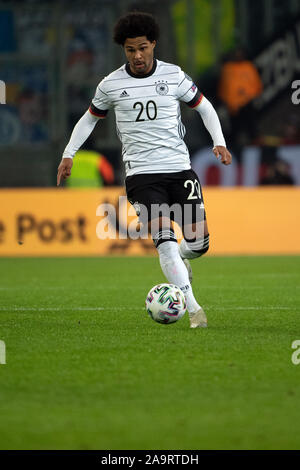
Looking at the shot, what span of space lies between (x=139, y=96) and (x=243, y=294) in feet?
11.3

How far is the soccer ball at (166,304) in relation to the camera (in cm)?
711

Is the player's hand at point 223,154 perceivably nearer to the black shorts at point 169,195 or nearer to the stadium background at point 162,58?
the black shorts at point 169,195

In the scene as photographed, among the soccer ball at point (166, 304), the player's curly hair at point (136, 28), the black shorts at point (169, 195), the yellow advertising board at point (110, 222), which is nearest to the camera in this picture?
the soccer ball at point (166, 304)

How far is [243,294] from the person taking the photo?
10.4 metres

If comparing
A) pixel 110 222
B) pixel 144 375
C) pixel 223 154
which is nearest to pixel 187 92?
pixel 223 154

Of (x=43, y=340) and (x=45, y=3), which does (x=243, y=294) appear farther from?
(x=45, y=3)

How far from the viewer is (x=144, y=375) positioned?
18.3 ft

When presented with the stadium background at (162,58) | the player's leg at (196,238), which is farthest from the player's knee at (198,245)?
the stadium background at (162,58)

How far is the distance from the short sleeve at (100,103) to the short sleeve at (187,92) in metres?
0.54

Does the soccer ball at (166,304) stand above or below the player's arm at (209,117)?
below

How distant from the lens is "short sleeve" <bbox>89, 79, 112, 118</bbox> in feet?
25.3

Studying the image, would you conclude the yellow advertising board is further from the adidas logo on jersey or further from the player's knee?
the adidas logo on jersey

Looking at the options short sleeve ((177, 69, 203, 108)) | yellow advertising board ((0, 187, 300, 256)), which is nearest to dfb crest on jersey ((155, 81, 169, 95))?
short sleeve ((177, 69, 203, 108))
